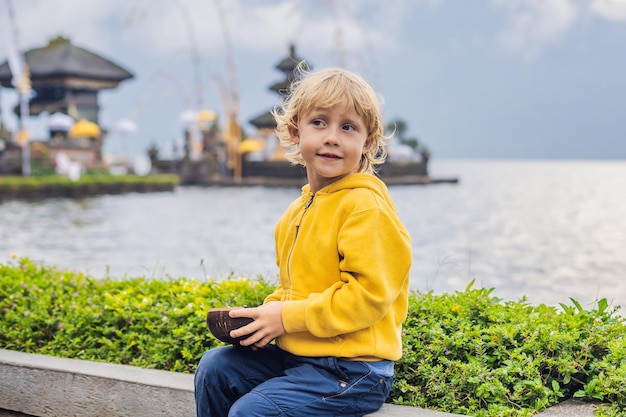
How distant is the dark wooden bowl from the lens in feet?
6.15

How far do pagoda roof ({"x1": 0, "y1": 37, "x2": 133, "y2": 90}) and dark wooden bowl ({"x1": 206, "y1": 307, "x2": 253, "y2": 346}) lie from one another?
35378 millimetres

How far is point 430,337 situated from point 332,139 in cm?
93

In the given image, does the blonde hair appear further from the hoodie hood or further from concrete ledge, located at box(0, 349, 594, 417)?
concrete ledge, located at box(0, 349, 594, 417)

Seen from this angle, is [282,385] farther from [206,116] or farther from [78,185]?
[206,116]

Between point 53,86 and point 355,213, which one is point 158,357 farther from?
point 53,86

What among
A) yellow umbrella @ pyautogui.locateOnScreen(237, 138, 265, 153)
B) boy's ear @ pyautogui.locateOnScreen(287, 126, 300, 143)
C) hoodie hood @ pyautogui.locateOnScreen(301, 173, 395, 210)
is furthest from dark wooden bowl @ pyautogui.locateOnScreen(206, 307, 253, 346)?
yellow umbrella @ pyautogui.locateOnScreen(237, 138, 265, 153)

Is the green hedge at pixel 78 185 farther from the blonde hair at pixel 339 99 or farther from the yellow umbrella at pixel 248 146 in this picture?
the blonde hair at pixel 339 99

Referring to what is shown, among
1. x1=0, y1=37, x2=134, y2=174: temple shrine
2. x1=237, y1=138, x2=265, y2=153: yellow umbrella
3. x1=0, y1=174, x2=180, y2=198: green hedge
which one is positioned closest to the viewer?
x1=0, y1=174, x2=180, y2=198: green hedge

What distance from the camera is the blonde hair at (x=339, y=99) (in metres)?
1.85

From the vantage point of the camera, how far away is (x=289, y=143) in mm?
2107

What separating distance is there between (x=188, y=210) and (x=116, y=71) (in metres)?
21.4

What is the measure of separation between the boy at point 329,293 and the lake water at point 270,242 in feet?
4.42

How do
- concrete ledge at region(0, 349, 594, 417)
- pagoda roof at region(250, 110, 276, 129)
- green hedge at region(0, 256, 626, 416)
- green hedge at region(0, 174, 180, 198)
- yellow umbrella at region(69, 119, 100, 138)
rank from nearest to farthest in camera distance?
green hedge at region(0, 256, 626, 416), concrete ledge at region(0, 349, 594, 417), green hedge at region(0, 174, 180, 198), yellow umbrella at region(69, 119, 100, 138), pagoda roof at region(250, 110, 276, 129)

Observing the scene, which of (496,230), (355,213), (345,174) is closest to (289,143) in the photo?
(345,174)
